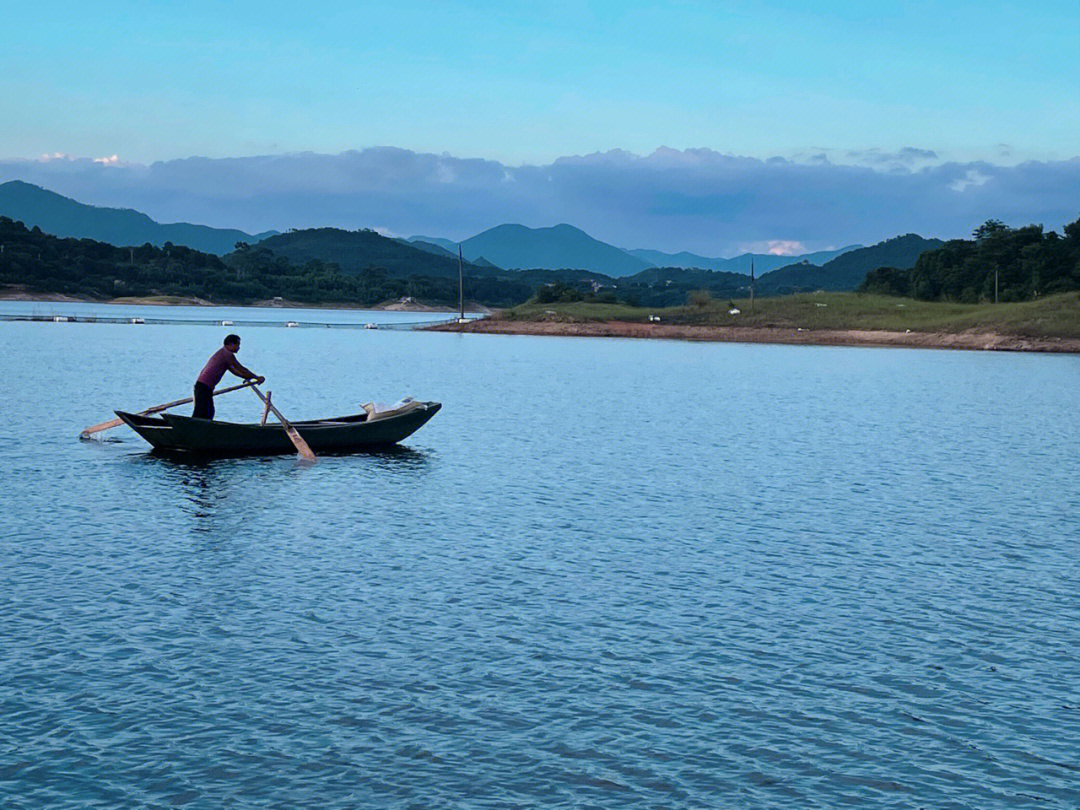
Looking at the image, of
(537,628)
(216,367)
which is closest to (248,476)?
(216,367)

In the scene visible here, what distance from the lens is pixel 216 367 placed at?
120 ft

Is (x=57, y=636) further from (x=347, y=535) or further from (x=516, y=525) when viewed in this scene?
(x=516, y=525)

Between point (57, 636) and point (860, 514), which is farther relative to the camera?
point (860, 514)

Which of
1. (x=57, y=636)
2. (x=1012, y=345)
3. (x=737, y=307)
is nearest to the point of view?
(x=57, y=636)

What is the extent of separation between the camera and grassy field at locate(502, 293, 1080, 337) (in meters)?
140

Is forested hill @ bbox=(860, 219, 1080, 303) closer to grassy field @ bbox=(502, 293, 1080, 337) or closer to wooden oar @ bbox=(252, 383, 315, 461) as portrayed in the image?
grassy field @ bbox=(502, 293, 1080, 337)

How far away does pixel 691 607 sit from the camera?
65.3ft

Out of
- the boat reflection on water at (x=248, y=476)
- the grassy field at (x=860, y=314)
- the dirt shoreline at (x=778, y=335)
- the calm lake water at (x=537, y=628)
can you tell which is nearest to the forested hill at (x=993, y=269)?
the grassy field at (x=860, y=314)

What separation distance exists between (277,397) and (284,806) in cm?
5662

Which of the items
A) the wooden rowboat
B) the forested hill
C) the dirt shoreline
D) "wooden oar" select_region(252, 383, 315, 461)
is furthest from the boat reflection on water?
the forested hill

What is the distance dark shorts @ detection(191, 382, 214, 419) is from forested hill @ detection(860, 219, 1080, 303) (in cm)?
13910

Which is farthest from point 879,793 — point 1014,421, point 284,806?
point 1014,421

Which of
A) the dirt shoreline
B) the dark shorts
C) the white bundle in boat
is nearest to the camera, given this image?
the dark shorts

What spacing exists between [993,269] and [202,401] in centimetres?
15317
